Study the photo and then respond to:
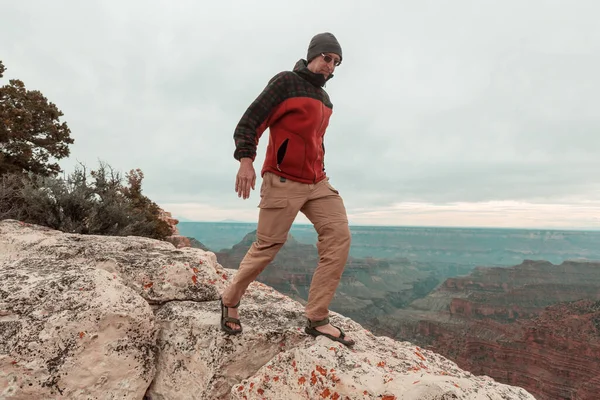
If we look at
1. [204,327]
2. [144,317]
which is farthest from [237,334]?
[144,317]

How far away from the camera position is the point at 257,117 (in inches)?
107

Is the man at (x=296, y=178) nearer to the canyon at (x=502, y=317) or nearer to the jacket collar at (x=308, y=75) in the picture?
the jacket collar at (x=308, y=75)

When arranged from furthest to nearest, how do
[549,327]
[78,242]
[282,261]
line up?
[282,261]
[549,327]
[78,242]

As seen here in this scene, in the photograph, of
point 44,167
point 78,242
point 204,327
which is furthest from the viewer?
point 44,167

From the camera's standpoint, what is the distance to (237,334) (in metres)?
2.86

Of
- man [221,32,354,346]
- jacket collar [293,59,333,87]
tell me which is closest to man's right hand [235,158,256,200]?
man [221,32,354,346]

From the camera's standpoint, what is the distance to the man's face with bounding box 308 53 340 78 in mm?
2857

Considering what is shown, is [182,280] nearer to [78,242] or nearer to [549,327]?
[78,242]

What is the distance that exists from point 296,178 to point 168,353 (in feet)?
6.57

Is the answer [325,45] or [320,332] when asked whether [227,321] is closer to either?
[320,332]

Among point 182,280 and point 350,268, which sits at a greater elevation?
point 182,280

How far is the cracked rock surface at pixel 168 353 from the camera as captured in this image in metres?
2.41

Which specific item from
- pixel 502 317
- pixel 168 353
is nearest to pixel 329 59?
pixel 168 353

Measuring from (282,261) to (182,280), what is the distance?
551 feet
